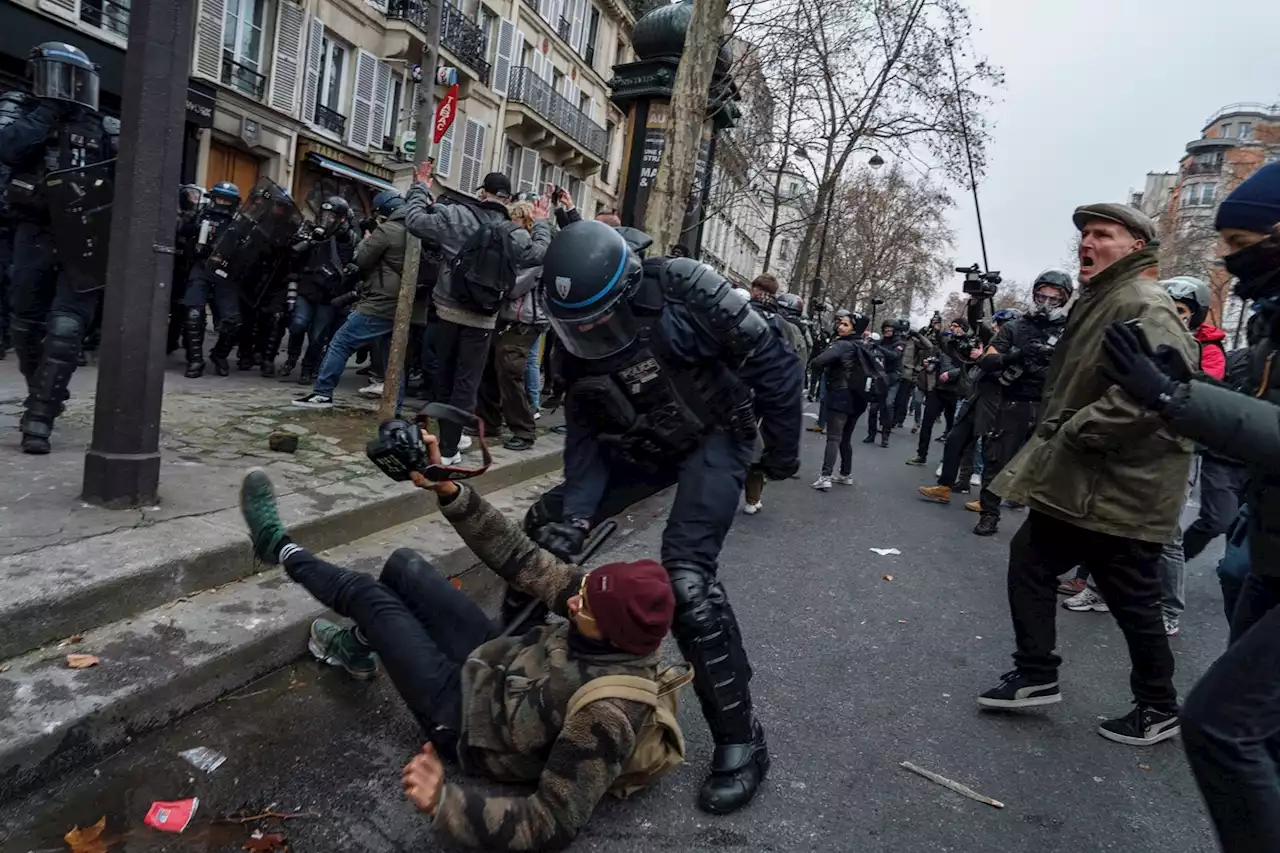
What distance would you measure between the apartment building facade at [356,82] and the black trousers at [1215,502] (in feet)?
23.1

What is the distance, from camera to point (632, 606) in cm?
204

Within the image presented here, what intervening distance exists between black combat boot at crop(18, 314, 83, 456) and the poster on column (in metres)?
5.91

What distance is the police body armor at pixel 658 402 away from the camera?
8.55 ft

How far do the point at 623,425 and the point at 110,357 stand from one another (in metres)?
Result: 2.17

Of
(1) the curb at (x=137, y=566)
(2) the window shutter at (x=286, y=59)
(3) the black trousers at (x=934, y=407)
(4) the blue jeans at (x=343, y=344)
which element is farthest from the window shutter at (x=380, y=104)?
(1) the curb at (x=137, y=566)

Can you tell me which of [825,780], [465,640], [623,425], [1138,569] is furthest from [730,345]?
[1138,569]

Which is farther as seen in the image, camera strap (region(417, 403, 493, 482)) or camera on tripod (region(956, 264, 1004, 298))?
camera on tripod (region(956, 264, 1004, 298))

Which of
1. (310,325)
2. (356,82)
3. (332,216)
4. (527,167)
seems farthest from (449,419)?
(527,167)

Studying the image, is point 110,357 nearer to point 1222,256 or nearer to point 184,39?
point 184,39

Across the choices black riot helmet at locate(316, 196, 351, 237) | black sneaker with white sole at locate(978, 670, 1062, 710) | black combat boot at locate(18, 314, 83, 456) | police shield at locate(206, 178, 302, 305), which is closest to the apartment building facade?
black riot helmet at locate(316, 196, 351, 237)

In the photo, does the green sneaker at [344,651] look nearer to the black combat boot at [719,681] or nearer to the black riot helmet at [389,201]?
the black combat boot at [719,681]

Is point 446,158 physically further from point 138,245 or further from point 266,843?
point 266,843

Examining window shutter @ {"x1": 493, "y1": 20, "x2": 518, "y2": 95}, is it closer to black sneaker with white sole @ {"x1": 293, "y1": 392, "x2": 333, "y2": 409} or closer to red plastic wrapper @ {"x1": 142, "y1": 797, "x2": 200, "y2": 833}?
black sneaker with white sole @ {"x1": 293, "y1": 392, "x2": 333, "y2": 409}

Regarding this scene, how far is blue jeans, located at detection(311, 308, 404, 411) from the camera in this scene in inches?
255
